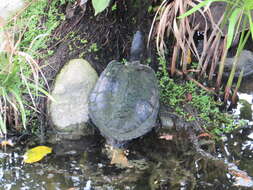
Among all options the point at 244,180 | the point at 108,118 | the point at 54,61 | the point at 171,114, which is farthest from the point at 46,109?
the point at 244,180

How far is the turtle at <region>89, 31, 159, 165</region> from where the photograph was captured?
8.66 feet

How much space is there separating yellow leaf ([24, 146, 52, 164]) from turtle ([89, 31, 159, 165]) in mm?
441

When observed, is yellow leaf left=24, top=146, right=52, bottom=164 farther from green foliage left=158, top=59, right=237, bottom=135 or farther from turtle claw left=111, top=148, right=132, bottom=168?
green foliage left=158, top=59, right=237, bottom=135

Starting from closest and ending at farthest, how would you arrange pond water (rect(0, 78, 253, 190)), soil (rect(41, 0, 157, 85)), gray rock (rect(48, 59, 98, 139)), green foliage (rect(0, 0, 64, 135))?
green foliage (rect(0, 0, 64, 135)) → pond water (rect(0, 78, 253, 190)) → gray rock (rect(48, 59, 98, 139)) → soil (rect(41, 0, 157, 85))

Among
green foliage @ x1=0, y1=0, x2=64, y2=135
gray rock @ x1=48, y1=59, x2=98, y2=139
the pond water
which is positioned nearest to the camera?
green foliage @ x1=0, y1=0, x2=64, y2=135

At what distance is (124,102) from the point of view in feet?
8.71

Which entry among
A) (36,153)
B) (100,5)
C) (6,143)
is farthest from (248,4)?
(6,143)

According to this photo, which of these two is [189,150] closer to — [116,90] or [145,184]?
[145,184]

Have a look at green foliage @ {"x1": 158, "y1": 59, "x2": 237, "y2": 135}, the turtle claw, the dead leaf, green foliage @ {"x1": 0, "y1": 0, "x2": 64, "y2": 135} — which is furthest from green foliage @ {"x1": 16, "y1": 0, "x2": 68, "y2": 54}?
the turtle claw

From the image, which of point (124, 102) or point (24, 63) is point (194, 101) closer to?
point (124, 102)

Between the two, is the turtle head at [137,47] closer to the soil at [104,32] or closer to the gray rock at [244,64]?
the soil at [104,32]

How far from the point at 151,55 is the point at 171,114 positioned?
0.60 m

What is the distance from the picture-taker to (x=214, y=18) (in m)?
3.03

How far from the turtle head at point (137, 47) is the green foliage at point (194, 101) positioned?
0.28 m
